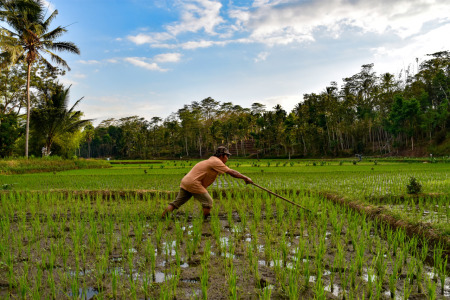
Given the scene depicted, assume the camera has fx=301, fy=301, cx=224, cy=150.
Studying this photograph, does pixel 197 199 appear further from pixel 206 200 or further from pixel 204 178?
pixel 204 178

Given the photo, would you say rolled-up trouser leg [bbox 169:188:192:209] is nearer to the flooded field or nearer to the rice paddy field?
the rice paddy field

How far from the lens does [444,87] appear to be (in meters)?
34.7

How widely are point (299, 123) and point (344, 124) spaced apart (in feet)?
19.4

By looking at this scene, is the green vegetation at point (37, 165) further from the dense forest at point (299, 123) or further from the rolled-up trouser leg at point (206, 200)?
the rolled-up trouser leg at point (206, 200)

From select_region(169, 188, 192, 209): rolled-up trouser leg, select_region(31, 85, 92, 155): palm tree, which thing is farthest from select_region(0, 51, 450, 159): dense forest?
select_region(169, 188, 192, 209): rolled-up trouser leg

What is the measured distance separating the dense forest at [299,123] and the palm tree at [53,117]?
66 mm

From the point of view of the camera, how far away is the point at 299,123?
140 feet

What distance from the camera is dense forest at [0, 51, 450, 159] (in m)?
22.5

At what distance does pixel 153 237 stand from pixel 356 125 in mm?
43461

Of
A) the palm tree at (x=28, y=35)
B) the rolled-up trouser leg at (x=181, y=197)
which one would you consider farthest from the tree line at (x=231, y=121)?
the rolled-up trouser leg at (x=181, y=197)

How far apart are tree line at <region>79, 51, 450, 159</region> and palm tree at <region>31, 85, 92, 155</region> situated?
23442 mm

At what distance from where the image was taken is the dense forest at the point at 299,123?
22516mm

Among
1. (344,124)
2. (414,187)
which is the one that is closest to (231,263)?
(414,187)

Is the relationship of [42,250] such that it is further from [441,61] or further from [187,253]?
[441,61]
